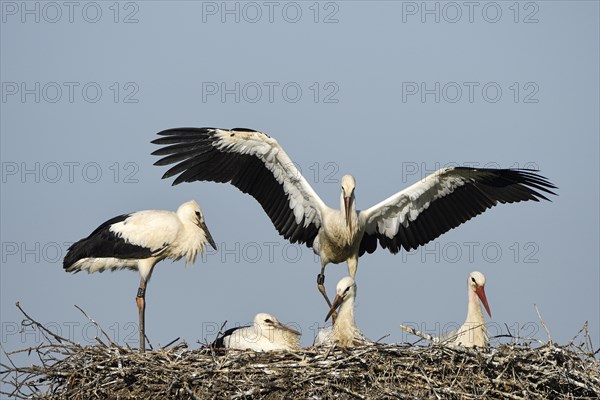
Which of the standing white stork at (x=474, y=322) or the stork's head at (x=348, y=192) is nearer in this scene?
the standing white stork at (x=474, y=322)

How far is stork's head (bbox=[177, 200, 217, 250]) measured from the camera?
34.9 ft

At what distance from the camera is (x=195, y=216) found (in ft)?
35.0

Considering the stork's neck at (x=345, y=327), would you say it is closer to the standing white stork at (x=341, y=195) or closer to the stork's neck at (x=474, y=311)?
the stork's neck at (x=474, y=311)

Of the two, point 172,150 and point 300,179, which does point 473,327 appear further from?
point 172,150

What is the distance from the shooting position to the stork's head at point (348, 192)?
33.8 feet

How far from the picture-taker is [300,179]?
10750mm

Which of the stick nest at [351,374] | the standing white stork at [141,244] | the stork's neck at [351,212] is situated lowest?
the stick nest at [351,374]

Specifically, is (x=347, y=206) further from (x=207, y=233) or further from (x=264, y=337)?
(x=264, y=337)

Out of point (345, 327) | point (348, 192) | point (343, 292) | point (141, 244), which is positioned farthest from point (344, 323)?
point (141, 244)

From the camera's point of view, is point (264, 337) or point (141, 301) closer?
point (264, 337)

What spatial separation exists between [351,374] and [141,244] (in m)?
3.09

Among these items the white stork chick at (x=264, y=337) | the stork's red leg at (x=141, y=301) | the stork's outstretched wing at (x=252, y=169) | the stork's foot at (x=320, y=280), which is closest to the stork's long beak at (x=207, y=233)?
the stork's outstretched wing at (x=252, y=169)

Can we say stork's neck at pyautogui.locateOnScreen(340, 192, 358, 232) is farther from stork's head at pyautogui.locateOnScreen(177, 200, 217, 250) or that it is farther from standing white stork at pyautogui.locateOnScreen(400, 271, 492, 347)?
standing white stork at pyautogui.locateOnScreen(400, 271, 492, 347)

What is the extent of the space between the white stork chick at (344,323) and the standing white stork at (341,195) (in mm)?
1318
